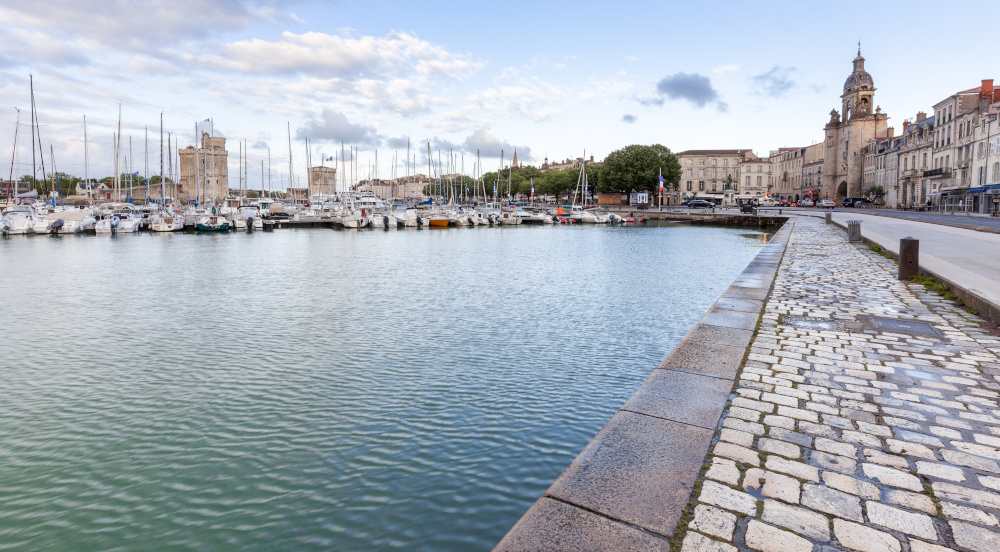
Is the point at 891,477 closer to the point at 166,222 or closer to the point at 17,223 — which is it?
the point at 166,222

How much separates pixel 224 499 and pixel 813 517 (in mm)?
4653

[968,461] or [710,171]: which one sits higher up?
[710,171]

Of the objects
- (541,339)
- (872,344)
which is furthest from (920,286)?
(541,339)

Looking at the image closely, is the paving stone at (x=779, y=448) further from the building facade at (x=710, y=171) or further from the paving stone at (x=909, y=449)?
the building facade at (x=710, y=171)

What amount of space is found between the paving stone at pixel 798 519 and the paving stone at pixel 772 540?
66 millimetres

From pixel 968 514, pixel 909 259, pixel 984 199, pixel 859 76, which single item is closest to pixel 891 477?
pixel 968 514

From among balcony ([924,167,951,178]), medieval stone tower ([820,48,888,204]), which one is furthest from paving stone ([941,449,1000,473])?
medieval stone tower ([820,48,888,204])

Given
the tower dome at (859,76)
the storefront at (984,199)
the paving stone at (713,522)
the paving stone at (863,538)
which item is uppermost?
the tower dome at (859,76)

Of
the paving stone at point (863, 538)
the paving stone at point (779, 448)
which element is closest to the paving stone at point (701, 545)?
the paving stone at point (863, 538)

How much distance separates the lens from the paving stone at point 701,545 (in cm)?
290

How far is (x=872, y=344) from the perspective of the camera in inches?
273

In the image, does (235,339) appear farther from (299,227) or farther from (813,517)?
(299,227)

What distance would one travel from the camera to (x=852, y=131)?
8825 centimetres

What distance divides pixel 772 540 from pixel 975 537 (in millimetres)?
1058
